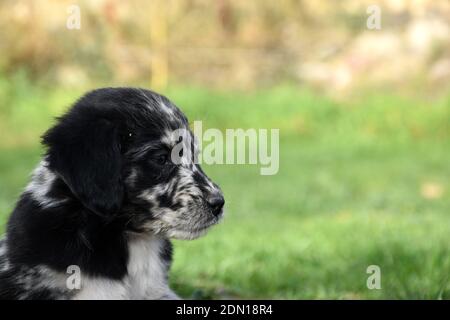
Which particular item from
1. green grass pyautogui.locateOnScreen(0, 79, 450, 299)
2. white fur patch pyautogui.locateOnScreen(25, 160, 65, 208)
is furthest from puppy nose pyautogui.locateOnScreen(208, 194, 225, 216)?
green grass pyautogui.locateOnScreen(0, 79, 450, 299)

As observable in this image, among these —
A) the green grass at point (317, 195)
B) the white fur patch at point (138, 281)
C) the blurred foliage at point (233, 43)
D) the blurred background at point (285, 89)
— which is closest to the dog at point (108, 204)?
the white fur patch at point (138, 281)

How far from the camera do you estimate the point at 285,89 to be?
1677cm

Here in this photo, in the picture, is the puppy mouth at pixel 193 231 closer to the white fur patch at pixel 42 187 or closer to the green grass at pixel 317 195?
the white fur patch at pixel 42 187

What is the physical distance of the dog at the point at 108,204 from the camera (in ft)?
13.0

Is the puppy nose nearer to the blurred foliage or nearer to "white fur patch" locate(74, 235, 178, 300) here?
"white fur patch" locate(74, 235, 178, 300)

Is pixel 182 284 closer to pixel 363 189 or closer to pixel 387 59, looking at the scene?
pixel 363 189

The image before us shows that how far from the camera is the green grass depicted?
669 cm

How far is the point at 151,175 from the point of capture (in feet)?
13.6

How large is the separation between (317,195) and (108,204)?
27.5ft

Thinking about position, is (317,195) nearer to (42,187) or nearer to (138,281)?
(138,281)

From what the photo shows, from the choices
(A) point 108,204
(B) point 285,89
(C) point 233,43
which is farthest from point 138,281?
(C) point 233,43

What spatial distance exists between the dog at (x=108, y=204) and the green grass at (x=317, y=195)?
0.80 meters
